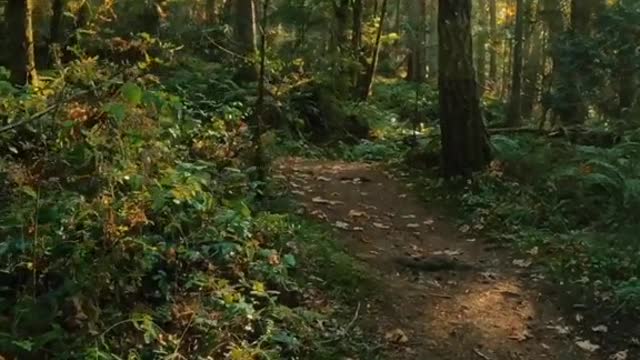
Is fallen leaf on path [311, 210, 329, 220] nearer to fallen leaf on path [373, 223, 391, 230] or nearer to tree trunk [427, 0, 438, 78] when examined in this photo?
fallen leaf on path [373, 223, 391, 230]

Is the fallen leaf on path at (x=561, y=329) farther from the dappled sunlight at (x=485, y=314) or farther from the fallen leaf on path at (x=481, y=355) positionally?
the fallen leaf on path at (x=481, y=355)

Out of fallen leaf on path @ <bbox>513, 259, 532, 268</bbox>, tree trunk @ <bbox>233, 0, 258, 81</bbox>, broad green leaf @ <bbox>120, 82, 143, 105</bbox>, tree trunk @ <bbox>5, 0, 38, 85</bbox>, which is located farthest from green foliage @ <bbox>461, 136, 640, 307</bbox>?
tree trunk @ <bbox>5, 0, 38, 85</bbox>

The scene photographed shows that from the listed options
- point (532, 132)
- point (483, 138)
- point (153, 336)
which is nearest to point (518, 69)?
point (532, 132)

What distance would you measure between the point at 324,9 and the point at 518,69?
567cm

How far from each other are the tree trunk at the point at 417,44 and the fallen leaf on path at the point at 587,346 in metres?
18.9

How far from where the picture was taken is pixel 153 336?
5.18 m

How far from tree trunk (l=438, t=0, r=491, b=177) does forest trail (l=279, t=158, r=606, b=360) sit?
1043 millimetres

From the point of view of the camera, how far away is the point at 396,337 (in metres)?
6.66

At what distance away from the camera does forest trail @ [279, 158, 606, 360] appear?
6676 mm

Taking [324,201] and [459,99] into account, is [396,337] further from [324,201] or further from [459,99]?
[459,99]

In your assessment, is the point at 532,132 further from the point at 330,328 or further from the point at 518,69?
the point at 330,328

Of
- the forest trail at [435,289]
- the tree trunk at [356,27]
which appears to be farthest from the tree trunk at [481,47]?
the forest trail at [435,289]

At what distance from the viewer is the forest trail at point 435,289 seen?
668 centimetres

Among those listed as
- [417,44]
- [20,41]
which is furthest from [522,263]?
[417,44]
